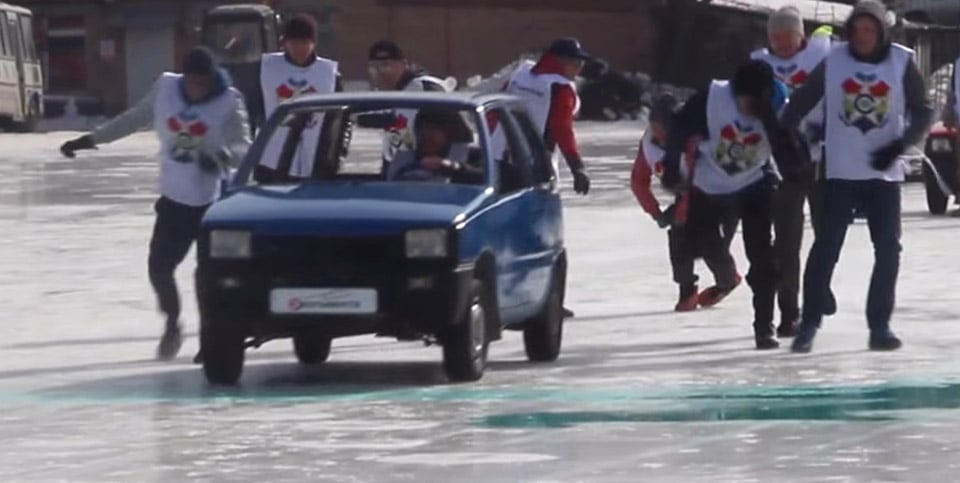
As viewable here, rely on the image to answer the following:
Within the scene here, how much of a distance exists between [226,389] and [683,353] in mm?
2757

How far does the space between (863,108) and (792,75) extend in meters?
1.52

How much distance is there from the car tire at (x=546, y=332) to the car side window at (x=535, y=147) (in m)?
0.58

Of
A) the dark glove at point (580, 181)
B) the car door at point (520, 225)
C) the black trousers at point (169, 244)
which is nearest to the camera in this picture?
the car door at point (520, 225)

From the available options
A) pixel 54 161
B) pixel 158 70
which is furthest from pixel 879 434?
pixel 158 70

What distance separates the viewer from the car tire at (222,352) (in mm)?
12414

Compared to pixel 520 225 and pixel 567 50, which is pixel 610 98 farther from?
pixel 520 225

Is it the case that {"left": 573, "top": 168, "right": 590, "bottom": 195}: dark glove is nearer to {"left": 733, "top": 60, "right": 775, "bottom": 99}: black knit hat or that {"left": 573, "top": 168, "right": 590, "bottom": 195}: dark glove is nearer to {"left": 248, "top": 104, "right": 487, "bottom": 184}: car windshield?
{"left": 733, "top": 60, "right": 775, "bottom": 99}: black knit hat

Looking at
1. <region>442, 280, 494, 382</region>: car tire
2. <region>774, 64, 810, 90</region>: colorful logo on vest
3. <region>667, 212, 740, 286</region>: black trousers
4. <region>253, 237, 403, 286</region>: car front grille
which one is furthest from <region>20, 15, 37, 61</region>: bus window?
<region>253, 237, 403, 286</region>: car front grille

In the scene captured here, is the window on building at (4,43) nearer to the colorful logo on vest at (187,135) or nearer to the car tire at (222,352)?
the colorful logo on vest at (187,135)

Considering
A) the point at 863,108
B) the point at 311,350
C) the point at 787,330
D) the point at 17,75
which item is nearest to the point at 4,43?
the point at 17,75

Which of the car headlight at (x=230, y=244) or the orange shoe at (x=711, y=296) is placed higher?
the car headlight at (x=230, y=244)

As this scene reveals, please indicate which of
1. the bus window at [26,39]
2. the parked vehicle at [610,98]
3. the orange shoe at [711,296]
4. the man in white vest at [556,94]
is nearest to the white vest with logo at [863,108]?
the orange shoe at [711,296]

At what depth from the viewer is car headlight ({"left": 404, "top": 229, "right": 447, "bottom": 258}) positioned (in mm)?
12070

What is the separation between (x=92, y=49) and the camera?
231 feet
